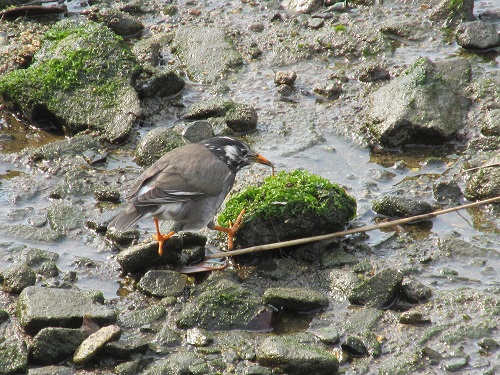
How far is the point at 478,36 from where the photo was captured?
10.6m

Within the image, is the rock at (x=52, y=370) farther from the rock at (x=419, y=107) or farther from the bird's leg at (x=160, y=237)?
the rock at (x=419, y=107)

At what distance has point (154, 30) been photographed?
11992 mm

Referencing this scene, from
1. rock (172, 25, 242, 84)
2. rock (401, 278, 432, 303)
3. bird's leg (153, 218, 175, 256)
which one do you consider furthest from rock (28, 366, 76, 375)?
rock (172, 25, 242, 84)

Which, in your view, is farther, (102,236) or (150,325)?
(102,236)

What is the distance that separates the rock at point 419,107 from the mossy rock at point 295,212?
5.46 feet

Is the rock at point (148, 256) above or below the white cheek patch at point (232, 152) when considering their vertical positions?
below

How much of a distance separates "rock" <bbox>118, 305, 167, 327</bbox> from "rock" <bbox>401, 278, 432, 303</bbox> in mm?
2144

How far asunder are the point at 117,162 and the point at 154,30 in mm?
3207

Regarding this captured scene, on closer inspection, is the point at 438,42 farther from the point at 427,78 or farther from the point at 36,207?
the point at 36,207

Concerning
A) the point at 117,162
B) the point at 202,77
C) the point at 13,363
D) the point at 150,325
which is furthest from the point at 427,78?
the point at 13,363

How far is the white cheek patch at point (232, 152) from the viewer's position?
8508 mm

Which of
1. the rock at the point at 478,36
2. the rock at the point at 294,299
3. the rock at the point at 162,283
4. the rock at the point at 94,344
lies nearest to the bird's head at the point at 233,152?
the rock at the point at 162,283

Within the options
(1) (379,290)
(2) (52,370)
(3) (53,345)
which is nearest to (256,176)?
(1) (379,290)

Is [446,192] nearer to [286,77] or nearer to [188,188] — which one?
[188,188]
